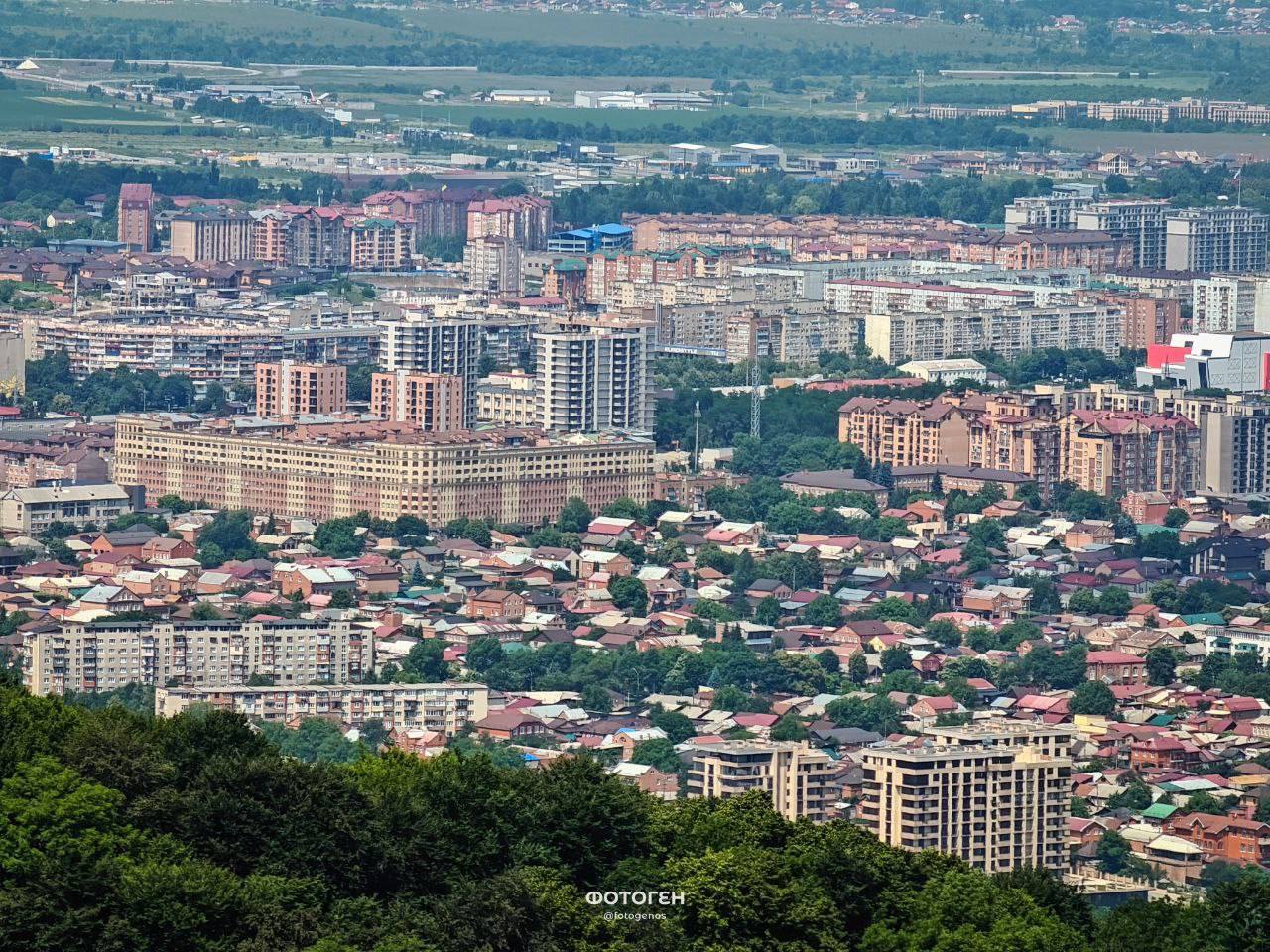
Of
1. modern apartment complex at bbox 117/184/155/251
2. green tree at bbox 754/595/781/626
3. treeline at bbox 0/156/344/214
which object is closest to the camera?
green tree at bbox 754/595/781/626

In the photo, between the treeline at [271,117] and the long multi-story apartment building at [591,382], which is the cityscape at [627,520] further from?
the treeline at [271,117]

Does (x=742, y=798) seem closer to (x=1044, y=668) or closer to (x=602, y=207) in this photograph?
(x=1044, y=668)

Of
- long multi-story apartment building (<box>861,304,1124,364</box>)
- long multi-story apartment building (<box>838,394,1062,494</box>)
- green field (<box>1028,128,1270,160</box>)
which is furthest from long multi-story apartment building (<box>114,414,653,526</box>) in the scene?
green field (<box>1028,128,1270,160</box>)

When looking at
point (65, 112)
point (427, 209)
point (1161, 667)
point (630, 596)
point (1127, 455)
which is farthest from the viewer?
point (65, 112)

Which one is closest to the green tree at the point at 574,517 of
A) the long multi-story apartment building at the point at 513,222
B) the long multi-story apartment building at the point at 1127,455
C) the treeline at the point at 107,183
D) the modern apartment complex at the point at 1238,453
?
the long multi-story apartment building at the point at 1127,455

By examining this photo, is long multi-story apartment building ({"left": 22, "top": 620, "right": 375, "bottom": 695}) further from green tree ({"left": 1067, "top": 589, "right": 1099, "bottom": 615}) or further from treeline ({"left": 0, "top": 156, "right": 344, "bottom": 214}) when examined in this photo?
treeline ({"left": 0, "top": 156, "right": 344, "bottom": 214})

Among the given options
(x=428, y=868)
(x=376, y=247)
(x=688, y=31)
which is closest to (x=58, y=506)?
(x=428, y=868)

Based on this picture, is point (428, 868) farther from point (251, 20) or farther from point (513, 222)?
point (251, 20)
